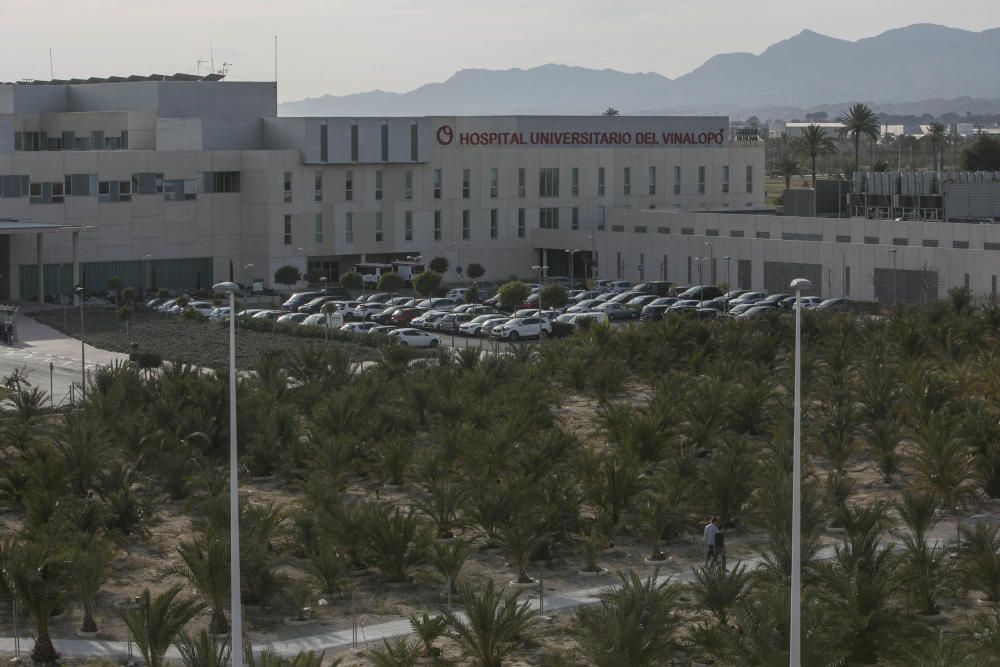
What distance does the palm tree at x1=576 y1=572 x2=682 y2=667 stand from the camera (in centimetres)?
2139

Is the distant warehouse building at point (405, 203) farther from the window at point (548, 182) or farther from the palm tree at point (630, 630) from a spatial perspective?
the palm tree at point (630, 630)

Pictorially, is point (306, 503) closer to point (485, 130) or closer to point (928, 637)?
point (928, 637)

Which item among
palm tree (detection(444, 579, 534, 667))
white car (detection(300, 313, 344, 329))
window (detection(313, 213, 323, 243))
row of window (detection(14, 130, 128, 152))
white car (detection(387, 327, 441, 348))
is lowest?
palm tree (detection(444, 579, 534, 667))

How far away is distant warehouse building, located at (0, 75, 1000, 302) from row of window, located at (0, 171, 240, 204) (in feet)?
0.30

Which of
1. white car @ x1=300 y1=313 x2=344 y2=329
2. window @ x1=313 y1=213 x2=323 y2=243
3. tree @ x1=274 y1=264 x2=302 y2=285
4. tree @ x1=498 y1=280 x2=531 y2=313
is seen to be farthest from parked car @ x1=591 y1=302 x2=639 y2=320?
window @ x1=313 y1=213 x2=323 y2=243

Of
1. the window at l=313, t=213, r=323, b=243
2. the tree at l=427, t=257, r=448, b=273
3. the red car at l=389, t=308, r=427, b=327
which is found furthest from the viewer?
the tree at l=427, t=257, r=448, b=273

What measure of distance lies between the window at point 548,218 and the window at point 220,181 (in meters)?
16.4

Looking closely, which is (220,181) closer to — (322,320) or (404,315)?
(322,320)

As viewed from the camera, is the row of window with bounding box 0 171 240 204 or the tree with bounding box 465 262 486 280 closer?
the row of window with bounding box 0 171 240 204

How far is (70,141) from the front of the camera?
8975 cm

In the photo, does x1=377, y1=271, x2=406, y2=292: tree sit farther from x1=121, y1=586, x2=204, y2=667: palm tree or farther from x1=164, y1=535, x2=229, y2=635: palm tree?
x1=121, y1=586, x2=204, y2=667: palm tree

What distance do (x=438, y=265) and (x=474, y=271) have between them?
1891 mm

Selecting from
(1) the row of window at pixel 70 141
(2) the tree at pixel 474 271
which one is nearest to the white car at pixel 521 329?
(2) the tree at pixel 474 271

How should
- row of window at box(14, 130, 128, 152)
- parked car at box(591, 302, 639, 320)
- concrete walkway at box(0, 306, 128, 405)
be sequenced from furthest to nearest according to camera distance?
row of window at box(14, 130, 128, 152) → parked car at box(591, 302, 639, 320) → concrete walkway at box(0, 306, 128, 405)
